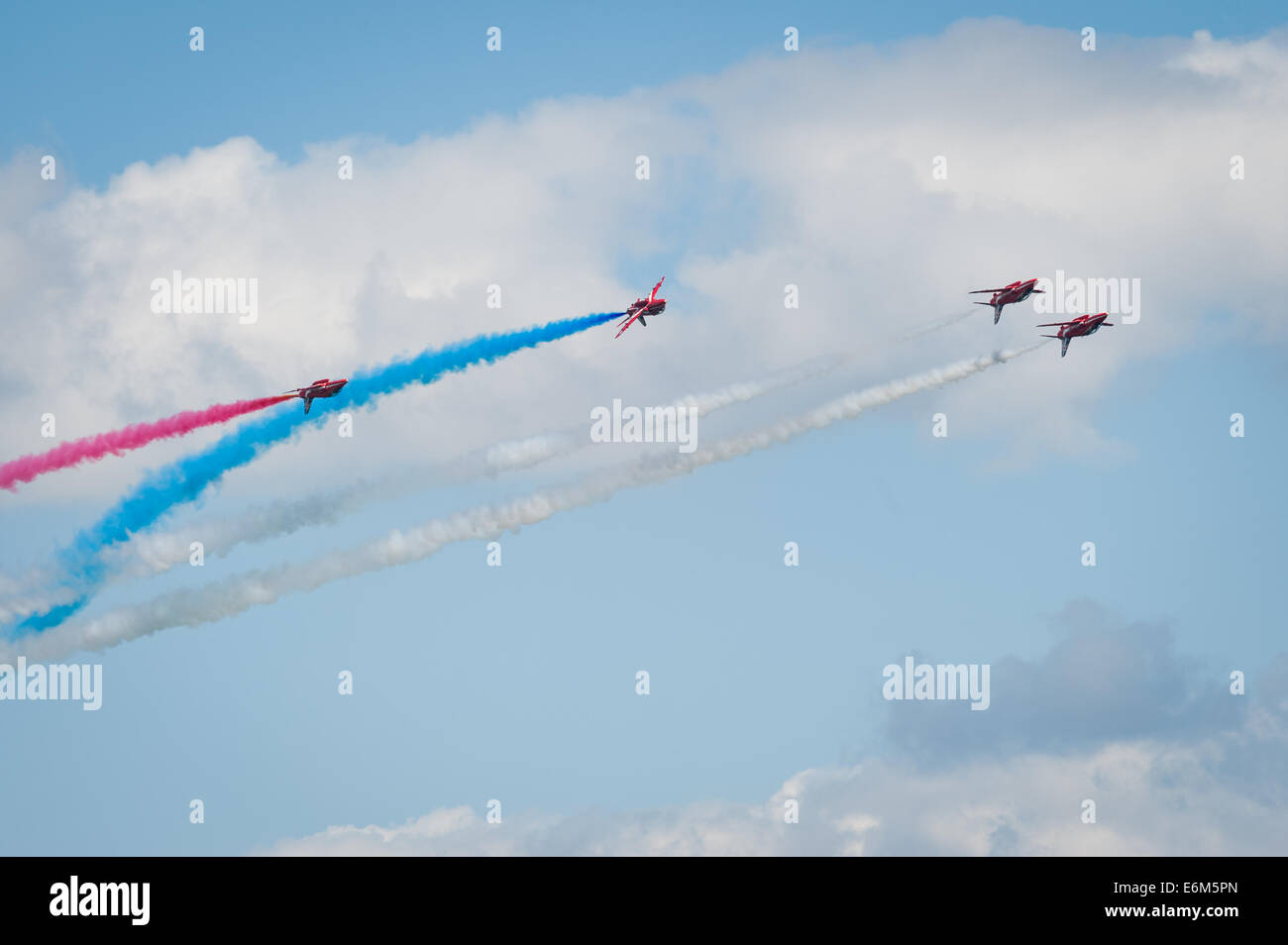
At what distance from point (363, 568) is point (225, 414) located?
1247cm
